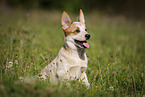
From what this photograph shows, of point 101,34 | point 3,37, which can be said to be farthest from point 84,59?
point 101,34

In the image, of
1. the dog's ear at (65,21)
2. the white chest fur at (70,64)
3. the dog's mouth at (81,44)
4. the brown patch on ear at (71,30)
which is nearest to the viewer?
the white chest fur at (70,64)

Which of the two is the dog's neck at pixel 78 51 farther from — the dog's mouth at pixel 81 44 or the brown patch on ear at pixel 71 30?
the brown patch on ear at pixel 71 30

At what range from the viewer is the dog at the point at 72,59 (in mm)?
3090

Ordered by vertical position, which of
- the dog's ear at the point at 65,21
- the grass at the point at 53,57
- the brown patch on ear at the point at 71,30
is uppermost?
the dog's ear at the point at 65,21

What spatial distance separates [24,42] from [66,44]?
83.0 inches

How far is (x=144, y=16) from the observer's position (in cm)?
1241

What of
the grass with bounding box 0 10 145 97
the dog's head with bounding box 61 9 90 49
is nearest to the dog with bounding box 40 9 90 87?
the dog's head with bounding box 61 9 90 49

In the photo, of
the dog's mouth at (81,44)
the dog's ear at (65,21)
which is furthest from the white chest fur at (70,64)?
the dog's ear at (65,21)

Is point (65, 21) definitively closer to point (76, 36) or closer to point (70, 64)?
point (76, 36)

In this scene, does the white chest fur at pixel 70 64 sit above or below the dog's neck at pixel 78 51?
below

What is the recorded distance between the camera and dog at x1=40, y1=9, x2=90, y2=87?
3.09 m

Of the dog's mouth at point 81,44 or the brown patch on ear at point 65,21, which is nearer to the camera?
the dog's mouth at point 81,44

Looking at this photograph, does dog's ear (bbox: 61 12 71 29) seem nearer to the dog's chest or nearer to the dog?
the dog

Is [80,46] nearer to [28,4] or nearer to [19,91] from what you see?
[19,91]
